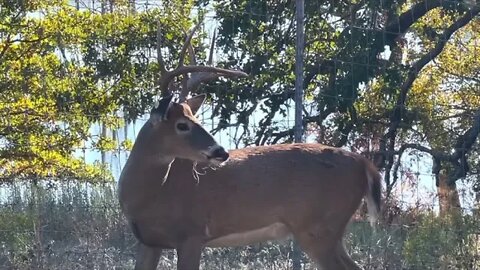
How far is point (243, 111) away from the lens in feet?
37.4

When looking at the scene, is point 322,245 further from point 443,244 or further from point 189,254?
point 443,244

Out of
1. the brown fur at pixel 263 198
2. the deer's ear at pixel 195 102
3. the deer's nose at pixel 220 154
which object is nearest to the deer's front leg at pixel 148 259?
the brown fur at pixel 263 198

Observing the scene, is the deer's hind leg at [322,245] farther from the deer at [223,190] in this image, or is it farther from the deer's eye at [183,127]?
the deer's eye at [183,127]

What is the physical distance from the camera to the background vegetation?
34.0ft

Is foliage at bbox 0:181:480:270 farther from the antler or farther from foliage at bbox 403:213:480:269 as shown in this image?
the antler

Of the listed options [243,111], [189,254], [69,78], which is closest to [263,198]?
[189,254]

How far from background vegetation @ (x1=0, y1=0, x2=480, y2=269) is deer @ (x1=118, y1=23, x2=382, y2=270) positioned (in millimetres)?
907

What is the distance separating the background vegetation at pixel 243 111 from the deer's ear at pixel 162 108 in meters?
1.67

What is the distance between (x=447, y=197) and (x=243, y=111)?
6.67ft

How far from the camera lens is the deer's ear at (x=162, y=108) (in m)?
8.84

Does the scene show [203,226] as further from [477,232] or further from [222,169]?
[477,232]

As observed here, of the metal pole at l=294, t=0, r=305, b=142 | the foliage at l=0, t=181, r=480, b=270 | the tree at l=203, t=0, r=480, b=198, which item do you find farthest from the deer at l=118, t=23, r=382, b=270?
the tree at l=203, t=0, r=480, b=198

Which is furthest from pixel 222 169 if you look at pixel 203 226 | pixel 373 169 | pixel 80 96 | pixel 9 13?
pixel 9 13

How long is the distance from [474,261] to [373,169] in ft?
4.64
